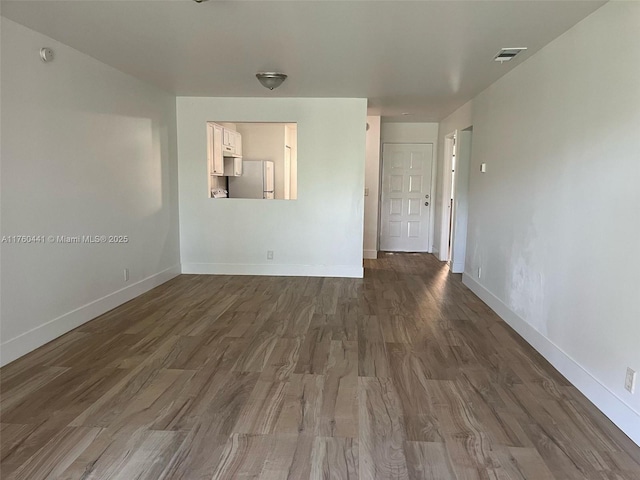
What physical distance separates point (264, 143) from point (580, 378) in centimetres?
641

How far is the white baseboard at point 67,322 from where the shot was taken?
296 centimetres

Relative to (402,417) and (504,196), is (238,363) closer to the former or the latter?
(402,417)

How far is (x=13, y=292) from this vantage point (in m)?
2.98

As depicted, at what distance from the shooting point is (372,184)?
23.5ft

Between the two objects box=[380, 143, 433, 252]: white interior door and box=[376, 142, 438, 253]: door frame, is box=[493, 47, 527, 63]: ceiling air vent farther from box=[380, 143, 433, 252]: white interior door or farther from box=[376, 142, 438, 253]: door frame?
box=[380, 143, 433, 252]: white interior door

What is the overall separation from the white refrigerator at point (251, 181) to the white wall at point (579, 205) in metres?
4.32

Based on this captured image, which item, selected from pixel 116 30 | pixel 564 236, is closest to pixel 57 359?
pixel 116 30

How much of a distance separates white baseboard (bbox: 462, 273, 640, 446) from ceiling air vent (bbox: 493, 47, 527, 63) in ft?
7.26

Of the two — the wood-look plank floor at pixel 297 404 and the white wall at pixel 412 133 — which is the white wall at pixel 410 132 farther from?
the wood-look plank floor at pixel 297 404

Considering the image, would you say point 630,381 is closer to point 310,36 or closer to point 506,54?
point 506,54

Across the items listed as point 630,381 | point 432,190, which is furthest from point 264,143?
point 630,381

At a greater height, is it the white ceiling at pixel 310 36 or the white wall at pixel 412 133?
the white ceiling at pixel 310 36

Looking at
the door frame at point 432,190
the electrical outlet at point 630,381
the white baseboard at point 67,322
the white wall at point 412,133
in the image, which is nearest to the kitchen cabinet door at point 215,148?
the white baseboard at point 67,322

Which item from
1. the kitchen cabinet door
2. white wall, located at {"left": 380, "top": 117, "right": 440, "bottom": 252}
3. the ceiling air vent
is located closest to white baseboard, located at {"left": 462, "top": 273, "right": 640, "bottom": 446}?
the ceiling air vent
